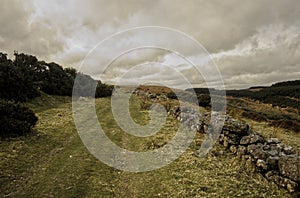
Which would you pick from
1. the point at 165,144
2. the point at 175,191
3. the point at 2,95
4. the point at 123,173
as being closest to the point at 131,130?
the point at 165,144

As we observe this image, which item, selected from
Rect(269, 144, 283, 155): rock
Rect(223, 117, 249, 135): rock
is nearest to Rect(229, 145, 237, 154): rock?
Rect(223, 117, 249, 135): rock

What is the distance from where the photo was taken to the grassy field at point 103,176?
13.0m

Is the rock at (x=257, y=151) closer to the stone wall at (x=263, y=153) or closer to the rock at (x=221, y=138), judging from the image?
the stone wall at (x=263, y=153)

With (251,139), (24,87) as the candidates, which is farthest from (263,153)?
(24,87)

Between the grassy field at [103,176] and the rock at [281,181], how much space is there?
1.08 ft

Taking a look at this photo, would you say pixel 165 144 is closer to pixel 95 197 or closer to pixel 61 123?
pixel 95 197

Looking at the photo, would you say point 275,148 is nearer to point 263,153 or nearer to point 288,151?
point 288,151

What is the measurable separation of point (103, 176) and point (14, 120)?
10595 millimetres

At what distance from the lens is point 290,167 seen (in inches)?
551

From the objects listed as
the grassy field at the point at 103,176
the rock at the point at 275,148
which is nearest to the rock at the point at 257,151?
the rock at the point at 275,148

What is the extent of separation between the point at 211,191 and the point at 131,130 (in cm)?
1403

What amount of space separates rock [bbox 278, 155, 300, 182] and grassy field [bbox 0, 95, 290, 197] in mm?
954

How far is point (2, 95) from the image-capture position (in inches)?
1211

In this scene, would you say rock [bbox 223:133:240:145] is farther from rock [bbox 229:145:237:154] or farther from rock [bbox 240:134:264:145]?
rock [bbox 240:134:264:145]
